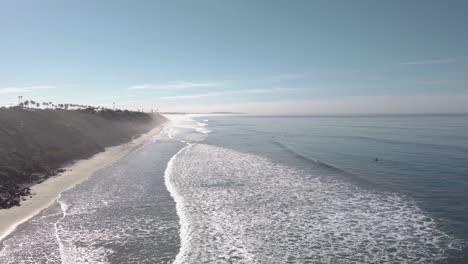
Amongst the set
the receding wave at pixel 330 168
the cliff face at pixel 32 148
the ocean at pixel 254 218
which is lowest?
the ocean at pixel 254 218

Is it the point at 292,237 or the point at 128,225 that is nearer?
the point at 292,237

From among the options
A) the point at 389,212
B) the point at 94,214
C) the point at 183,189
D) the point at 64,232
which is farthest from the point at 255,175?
the point at 64,232

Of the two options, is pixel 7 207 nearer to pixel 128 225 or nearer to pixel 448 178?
pixel 128 225

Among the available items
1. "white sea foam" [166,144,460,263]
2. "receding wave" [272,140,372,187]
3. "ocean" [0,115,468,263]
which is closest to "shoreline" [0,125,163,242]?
"ocean" [0,115,468,263]

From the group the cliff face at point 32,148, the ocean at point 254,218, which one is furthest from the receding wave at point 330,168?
the cliff face at point 32,148

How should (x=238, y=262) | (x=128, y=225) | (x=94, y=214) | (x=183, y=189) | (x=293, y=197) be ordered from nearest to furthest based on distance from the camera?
(x=238, y=262)
(x=128, y=225)
(x=94, y=214)
(x=293, y=197)
(x=183, y=189)

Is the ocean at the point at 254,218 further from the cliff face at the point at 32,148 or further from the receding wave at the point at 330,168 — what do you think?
the cliff face at the point at 32,148
